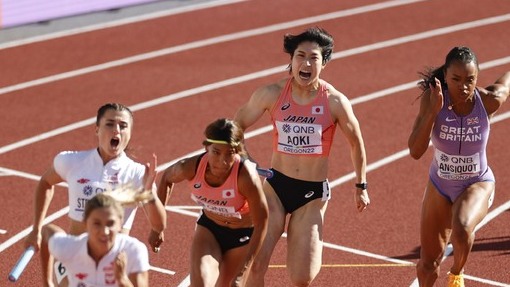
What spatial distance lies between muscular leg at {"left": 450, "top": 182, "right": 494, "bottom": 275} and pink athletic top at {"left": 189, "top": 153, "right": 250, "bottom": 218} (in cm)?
145

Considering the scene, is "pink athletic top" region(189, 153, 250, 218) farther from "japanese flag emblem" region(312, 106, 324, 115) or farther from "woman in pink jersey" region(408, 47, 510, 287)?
"woman in pink jersey" region(408, 47, 510, 287)

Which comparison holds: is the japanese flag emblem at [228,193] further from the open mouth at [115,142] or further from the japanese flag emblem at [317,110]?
the japanese flag emblem at [317,110]

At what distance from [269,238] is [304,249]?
0.84 ft

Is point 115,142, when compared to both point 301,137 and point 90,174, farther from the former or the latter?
point 301,137

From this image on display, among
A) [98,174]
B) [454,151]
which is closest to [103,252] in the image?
[98,174]

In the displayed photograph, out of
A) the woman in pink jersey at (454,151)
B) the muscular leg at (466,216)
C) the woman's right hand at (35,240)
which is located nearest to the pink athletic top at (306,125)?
the woman in pink jersey at (454,151)

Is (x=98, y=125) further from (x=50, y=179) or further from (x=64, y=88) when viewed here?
(x=64, y=88)

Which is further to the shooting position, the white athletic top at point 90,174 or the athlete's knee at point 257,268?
the athlete's knee at point 257,268

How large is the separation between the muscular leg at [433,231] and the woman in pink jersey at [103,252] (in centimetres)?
270

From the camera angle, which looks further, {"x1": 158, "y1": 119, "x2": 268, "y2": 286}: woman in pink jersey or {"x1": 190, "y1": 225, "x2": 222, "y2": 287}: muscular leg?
{"x1": 190, "y1": 225, "x2": 222, "y2": 287}: muscular leg

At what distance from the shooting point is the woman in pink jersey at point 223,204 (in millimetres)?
7387

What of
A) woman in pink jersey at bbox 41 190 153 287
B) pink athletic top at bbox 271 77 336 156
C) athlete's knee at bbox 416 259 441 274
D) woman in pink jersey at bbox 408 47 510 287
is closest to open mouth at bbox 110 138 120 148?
woman in pink jersey at bbox 41 190 153 287

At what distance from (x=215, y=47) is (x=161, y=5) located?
2508 mm

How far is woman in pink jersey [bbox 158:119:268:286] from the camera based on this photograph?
7.39 m
